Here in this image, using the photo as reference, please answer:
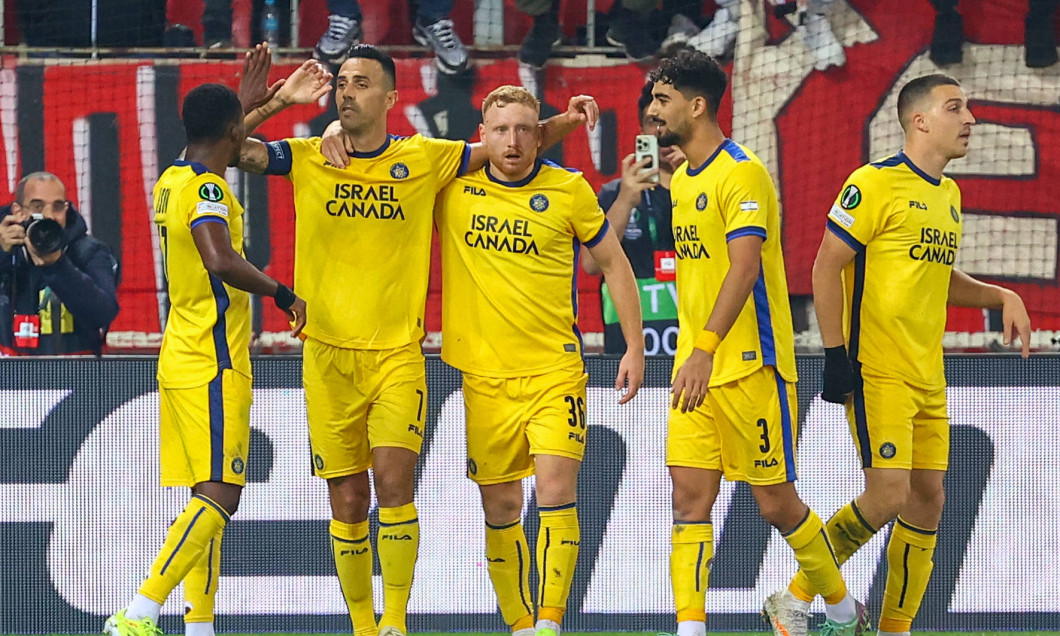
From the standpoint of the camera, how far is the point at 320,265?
5754 millimetres

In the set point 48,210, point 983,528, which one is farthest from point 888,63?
point 48,210

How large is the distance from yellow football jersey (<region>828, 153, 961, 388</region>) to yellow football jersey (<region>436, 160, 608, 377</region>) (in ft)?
3.41

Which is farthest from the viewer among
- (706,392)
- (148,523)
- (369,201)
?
(148,523)

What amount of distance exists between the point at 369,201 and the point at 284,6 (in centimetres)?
648

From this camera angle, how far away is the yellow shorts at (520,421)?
5578mm

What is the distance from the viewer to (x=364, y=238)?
5.71m

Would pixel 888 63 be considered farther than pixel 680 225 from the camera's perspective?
Yes

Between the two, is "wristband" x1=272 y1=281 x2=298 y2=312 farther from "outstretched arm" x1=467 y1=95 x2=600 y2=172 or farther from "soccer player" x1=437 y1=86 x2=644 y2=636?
"outstretched arm" x1=467 y1=95 x2=600 y2=172

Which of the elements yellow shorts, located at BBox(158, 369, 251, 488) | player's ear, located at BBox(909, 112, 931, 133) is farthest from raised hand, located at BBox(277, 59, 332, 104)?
player's ear, located at BBox(909, 112, 931, 133)

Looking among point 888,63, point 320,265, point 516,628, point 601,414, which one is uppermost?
point 888,63

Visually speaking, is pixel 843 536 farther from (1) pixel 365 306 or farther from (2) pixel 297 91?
(2) pixel 297 91

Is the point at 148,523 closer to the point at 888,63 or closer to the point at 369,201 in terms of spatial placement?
the point at 369,201

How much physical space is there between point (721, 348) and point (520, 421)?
2.73 ft

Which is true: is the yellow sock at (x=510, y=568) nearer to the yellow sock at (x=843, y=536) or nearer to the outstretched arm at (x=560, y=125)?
the yellow sock at (x=843, y=536)
